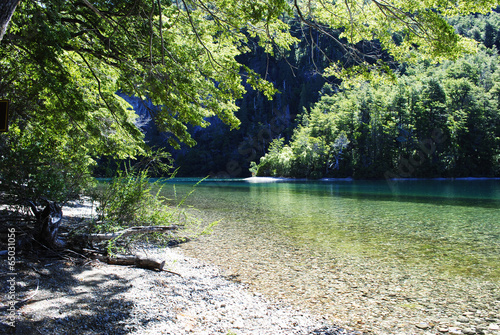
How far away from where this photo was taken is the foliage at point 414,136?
60188 mm

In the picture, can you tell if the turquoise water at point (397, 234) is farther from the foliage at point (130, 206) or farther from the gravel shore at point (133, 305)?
the gravel shore at point (133, 305)

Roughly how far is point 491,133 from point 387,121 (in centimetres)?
2030

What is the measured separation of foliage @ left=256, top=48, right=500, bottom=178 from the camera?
60.2m

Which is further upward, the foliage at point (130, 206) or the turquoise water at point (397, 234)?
the foliage at point (130, 206)

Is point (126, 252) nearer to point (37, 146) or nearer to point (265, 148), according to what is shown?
point (37, 146)

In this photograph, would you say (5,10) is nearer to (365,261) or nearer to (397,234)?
(365,261)

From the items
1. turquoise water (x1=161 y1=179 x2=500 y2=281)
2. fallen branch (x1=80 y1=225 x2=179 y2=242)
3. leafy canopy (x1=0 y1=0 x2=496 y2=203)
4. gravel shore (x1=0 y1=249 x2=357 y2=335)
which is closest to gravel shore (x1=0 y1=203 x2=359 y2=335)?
gravel shore (x1=0 y1=249 x2=357 y2=335)

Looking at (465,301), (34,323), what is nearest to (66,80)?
(34,323)

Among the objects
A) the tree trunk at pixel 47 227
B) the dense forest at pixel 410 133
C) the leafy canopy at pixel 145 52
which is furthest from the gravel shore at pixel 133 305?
the dense forest at pixel 410 133

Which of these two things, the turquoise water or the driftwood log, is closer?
the driftwood log

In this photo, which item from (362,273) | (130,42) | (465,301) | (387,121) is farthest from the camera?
(387,121)


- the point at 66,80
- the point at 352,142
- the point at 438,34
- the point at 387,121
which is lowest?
the point at 66,80

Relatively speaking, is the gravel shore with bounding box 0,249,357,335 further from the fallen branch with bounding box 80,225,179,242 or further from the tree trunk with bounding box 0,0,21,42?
the tree trunk with bounding box 0,0,21,42

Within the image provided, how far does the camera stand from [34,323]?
2984 mm
